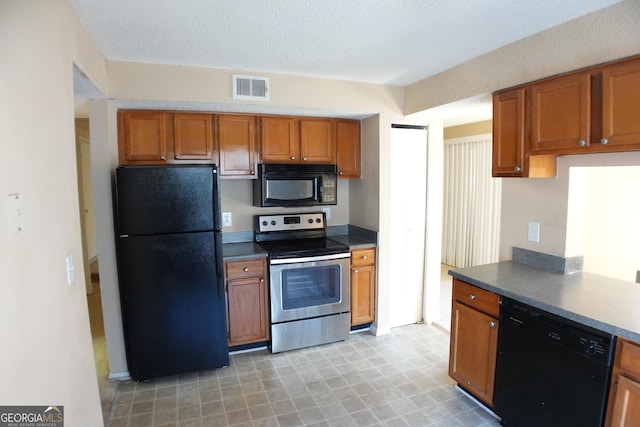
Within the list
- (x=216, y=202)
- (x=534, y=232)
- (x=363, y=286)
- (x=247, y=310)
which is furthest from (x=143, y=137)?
(x=534, y=232)

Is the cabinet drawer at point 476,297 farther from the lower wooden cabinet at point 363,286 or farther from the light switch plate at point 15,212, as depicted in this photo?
the light switch plate at point 15,212

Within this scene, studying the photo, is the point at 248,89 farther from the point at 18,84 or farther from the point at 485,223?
the point at 485,223

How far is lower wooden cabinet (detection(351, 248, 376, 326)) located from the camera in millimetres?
3359

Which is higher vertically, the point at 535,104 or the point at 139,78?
the point at 139,78

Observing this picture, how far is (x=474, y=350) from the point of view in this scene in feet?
7.71

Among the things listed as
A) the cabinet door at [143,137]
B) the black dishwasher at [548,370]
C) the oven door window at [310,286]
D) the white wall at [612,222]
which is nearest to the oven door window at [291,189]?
the oven door window at [310,286]

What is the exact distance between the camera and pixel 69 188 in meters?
1.65

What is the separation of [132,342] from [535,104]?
10.5 feet

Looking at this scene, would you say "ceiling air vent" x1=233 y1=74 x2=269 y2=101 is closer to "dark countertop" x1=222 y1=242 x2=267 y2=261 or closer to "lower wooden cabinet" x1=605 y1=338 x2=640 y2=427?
"dark countertop" x1=222 y1=242 x2=267 y2=261

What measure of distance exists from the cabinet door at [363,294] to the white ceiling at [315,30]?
183 centimetres

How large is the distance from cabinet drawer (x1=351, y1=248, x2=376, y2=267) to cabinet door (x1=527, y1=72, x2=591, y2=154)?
1660mm

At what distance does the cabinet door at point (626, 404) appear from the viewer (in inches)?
59.5

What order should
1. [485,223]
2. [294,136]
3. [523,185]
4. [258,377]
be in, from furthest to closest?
1. [485,223]
2. [294,136]
3. [258,377]
4. [523,185]

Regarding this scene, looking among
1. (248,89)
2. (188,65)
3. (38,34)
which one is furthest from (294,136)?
(38,34)
